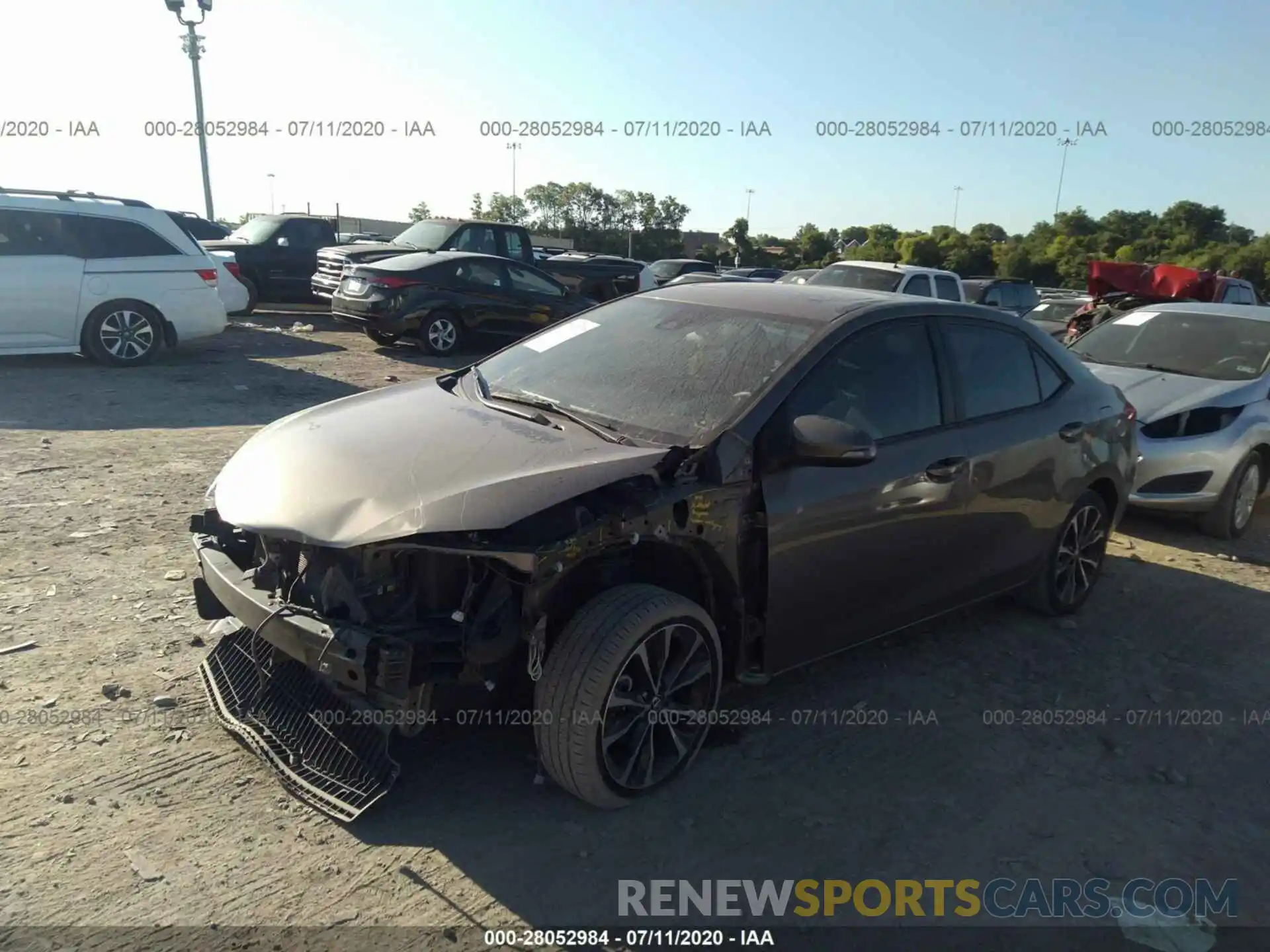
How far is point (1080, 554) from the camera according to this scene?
5121 millimetres

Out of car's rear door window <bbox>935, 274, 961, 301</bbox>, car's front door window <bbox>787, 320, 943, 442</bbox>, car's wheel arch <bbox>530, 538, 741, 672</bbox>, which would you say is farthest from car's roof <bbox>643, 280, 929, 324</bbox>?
car's rear door window <bbox>935, 274, 961, 301</bbox>

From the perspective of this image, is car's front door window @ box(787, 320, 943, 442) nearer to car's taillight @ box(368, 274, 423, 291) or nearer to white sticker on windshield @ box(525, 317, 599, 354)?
white sticker on windshield @ box(525, 317, 599, 354)

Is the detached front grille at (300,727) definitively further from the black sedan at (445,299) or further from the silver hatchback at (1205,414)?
the black sedan at (445,299)

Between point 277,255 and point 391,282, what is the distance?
15.2 feet

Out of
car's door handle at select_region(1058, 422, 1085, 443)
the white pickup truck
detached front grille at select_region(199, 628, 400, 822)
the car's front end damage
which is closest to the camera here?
the car's front end damage

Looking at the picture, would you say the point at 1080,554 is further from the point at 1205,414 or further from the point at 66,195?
the point at 66,195

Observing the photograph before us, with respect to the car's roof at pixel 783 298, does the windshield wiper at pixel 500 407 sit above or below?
below

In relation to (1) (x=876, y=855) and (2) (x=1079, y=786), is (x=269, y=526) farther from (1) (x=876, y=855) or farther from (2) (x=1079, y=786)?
(2) (x=1079, y=786)

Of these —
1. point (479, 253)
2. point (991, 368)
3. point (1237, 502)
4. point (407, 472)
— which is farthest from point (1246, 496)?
point (479, 253)

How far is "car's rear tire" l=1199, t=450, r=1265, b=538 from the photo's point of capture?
21.9 feet

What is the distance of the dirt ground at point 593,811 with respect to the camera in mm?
2793

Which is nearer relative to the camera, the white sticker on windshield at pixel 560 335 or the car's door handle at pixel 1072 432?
the white sticker on windshield at pixel 560 335

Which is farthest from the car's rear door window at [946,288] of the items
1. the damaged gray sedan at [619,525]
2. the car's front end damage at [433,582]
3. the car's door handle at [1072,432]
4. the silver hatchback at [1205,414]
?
the car's front end damage at [433,582]

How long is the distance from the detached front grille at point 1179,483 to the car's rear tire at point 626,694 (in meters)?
4.62
